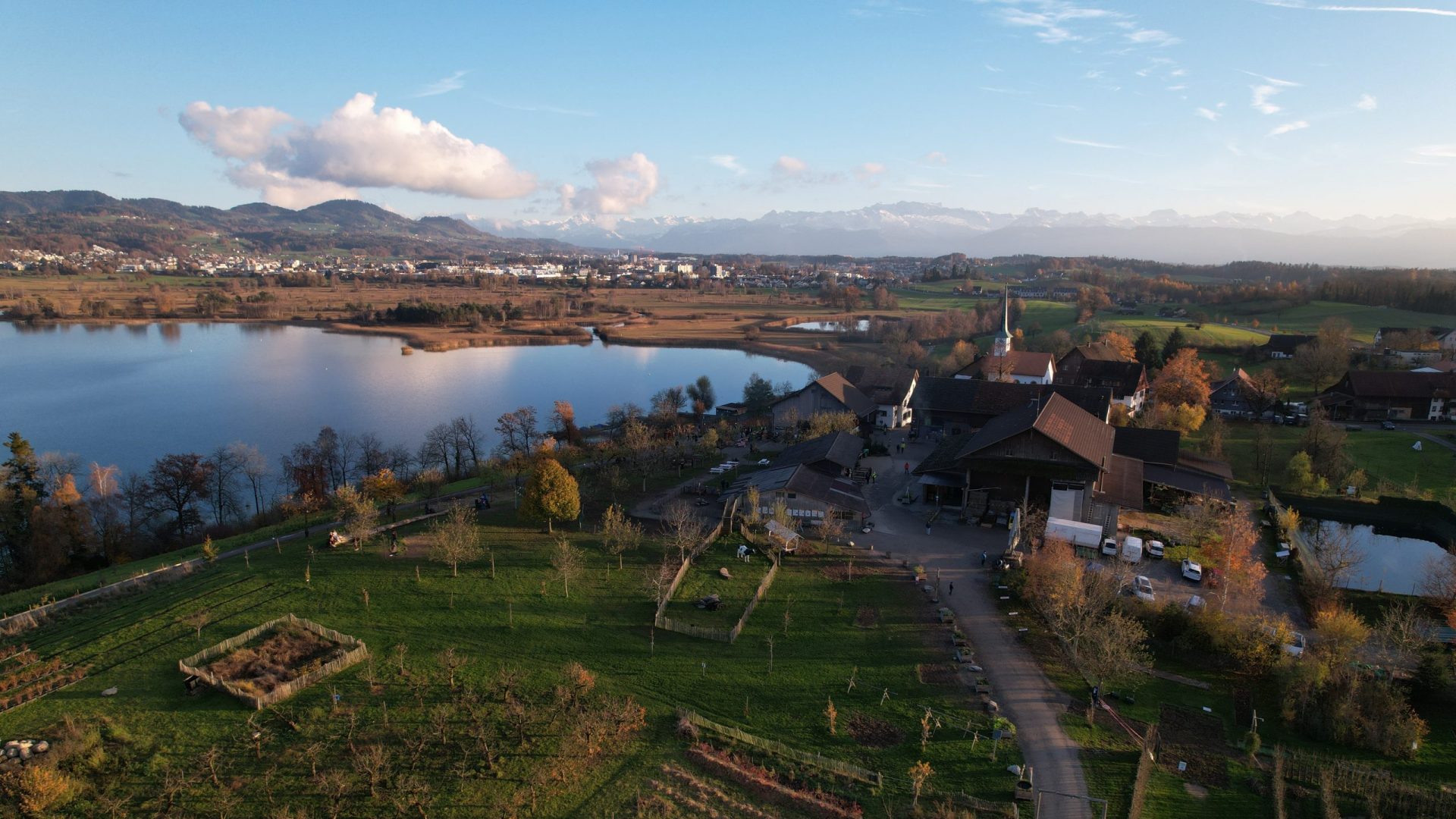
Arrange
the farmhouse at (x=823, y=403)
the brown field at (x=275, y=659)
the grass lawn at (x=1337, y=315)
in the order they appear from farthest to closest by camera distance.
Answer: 1. the grass lawn at (x=1337, y=315)
2. the farmhouse at (x=823, y=403)
3. the brown field at (x=275, y=659)

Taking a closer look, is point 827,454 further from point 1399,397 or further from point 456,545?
point 1399,397

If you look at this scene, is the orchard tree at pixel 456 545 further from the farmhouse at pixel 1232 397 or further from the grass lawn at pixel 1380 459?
the farmhouse at pixel 1232 397

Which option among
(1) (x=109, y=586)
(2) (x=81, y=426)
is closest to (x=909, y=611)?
(1) (x=109, y=586)

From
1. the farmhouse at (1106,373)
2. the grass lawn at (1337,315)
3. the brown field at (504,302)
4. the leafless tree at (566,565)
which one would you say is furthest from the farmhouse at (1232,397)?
the leafless tree at (566,565)

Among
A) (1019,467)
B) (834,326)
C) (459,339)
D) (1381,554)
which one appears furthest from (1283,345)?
(459,339)

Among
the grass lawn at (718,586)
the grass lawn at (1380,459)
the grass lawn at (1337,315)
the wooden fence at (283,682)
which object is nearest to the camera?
the wooden fence at (283,682)

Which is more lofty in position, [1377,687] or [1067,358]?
[1067,358]

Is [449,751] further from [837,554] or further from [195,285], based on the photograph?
[195,285]
